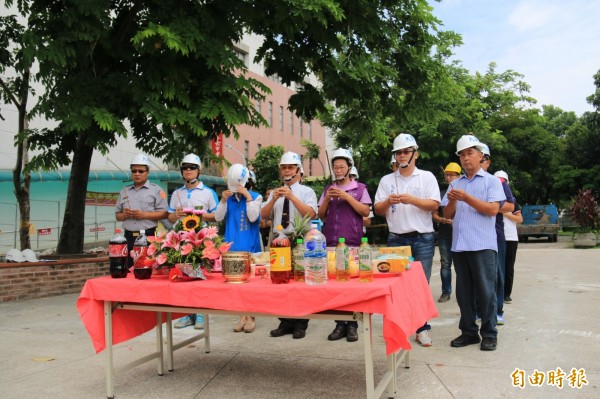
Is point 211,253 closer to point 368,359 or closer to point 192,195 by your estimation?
point 368,359

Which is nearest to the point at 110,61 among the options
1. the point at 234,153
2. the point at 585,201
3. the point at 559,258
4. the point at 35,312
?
the point at 35,312

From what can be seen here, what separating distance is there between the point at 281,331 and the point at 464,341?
1.98 meters

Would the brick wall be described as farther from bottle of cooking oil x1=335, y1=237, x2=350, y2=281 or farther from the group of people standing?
bottle of cooking oil x1=335, y1=237, x2=350, y2=281

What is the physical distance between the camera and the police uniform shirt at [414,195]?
5215 millimetres

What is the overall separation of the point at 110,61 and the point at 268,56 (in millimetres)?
2704

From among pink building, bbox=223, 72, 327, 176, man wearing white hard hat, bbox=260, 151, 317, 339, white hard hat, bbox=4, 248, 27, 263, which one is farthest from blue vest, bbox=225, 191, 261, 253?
pink building, bbox=223, 72, 327, 176

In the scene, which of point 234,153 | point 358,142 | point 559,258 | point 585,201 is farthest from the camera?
point 234,153

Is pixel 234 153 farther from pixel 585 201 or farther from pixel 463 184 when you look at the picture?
pixel 463 184

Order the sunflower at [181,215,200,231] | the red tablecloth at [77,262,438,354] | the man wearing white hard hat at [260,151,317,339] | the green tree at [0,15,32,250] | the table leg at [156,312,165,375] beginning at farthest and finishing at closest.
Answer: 1. the green tree at [0,15,32,250]
2. the man wearing white hard hat at [260,151,317,339]
3. the table leg at [156,312,165,375]
4. the sunflower at [181,215,200,231]
5. the red tablecloth at [77,262,438,354]

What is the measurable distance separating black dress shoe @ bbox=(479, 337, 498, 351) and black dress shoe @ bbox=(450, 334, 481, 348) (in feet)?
0.61

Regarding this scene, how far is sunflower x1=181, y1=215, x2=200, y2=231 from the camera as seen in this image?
413cm

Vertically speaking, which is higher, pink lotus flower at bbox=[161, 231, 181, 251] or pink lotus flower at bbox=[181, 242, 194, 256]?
pink lotus flower at bbox=[161, 231, 181, 251]

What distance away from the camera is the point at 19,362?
16.8 ft

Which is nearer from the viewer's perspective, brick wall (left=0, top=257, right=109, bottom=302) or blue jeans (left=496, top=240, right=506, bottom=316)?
blue jeans (left=496, top=240, right=506, bottom=316)
